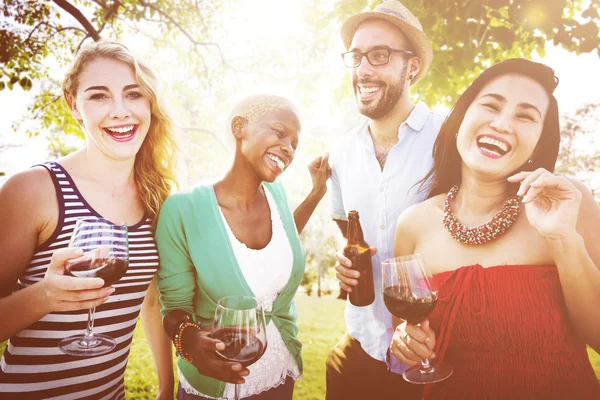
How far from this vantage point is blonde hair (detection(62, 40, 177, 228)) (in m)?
2.39

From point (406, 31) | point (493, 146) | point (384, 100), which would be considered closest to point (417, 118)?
point (384, 100)

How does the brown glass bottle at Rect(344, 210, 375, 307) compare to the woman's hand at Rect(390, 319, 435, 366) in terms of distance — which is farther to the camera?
the brown glass bottle at Rect(344, 210, 375, 307)

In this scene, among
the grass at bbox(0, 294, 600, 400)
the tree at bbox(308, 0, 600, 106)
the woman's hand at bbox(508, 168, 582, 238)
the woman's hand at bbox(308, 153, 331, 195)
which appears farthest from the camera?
the grass at bbox(0, 294, 600, 400)

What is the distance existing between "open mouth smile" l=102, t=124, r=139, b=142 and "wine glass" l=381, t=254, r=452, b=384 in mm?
1683

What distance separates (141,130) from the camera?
8.19 ft

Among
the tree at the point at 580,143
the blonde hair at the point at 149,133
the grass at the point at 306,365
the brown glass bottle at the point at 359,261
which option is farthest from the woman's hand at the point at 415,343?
the tree at the point at 580,143

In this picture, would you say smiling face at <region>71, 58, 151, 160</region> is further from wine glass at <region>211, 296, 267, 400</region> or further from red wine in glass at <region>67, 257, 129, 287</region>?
wine glass at <region>211, 296, 267, 400</region>

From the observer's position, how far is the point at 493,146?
7.29 ft

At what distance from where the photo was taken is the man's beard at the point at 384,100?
311 cm

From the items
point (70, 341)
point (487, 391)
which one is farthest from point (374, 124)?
point (70, 341)

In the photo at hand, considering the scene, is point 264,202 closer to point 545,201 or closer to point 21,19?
point 545,201

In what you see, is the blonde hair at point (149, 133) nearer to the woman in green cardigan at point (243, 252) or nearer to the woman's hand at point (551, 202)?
the woman in green cardigan at point (243, 252)

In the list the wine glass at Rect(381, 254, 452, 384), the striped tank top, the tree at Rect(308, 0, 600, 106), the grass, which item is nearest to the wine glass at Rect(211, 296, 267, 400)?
the wine glass at Rect(381, 254, 452, 384)

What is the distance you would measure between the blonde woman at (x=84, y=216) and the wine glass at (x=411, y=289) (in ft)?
4.44
